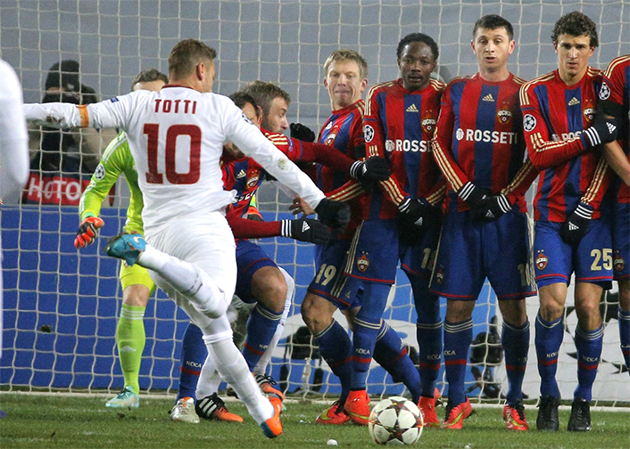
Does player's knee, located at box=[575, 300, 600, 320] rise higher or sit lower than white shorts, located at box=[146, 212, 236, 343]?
lower

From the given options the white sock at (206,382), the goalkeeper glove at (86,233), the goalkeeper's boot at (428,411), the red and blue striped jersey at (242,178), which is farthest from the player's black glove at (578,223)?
the goalkeeper glove at (86,233)

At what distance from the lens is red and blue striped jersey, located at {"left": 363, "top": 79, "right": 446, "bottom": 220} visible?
4965 mm

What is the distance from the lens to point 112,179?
5352 millimetres

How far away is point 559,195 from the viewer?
477 centimetres

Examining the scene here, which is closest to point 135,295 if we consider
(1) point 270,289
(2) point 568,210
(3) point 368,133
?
(1) point 270,289

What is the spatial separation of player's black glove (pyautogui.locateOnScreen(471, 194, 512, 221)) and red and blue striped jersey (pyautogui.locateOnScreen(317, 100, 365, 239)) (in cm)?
75

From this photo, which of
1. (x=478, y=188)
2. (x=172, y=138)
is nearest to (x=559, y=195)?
(x=478, y=188)

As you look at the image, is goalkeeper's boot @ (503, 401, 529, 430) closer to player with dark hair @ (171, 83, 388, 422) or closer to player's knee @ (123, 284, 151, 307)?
player with dark hair @ (171, 83, 388, 422)

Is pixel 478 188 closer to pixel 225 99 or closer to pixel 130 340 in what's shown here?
pixel 225 99

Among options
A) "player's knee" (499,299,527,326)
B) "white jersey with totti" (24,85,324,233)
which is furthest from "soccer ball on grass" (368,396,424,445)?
"player's knee" (499,299,527,326)

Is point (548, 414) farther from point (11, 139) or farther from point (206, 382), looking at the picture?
point (11, 139)

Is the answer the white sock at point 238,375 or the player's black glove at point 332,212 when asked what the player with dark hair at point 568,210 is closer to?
the player's black glove at point 332,212

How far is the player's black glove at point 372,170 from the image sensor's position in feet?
15.4

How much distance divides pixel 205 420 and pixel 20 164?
2.62 metres
